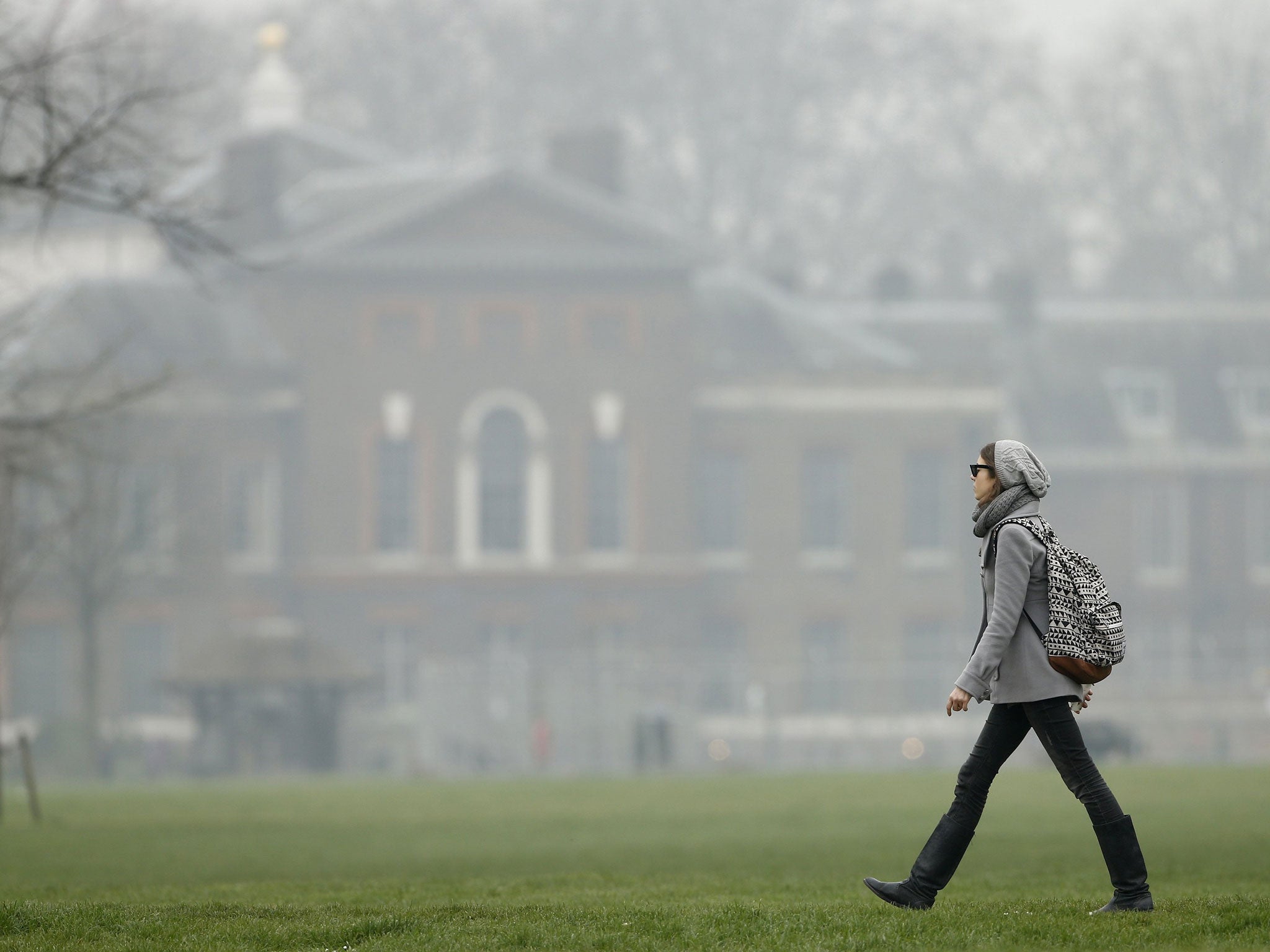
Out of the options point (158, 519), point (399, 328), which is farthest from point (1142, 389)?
point (158, 519)

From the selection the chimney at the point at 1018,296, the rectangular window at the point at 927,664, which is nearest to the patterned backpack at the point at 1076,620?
the rectangular window at the point at 927,664

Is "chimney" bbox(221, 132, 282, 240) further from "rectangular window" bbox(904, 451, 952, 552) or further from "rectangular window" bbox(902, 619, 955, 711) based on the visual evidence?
"rectangular window" bbox(902, 619, 955, 711)

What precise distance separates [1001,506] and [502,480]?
133ft

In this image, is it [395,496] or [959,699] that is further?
[395,496]

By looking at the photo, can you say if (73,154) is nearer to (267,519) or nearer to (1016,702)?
(1016,702)

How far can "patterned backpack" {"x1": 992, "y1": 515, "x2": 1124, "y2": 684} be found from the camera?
26.0 ft

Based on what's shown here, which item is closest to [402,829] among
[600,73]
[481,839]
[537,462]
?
[481,839]

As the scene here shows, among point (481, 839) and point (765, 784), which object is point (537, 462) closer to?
point (765, 784)

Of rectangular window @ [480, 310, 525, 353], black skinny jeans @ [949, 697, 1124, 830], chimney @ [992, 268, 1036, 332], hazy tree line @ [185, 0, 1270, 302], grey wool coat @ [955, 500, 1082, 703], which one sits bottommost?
black skinny jeans @ [949, 697, 1124, 830]

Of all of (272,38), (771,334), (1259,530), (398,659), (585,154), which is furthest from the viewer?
(272,38)

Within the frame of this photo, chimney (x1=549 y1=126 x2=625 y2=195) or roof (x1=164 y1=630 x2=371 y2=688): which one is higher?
chimney (x1=549 y1=126 x2=625 y2=195)

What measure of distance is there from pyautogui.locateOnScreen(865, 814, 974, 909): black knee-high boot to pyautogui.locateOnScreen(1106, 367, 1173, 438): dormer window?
155 feet

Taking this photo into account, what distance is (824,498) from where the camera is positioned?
163 feet

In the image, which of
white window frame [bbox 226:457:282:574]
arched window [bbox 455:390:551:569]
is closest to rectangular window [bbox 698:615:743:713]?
arched window [bbox 455:390:551:569]
